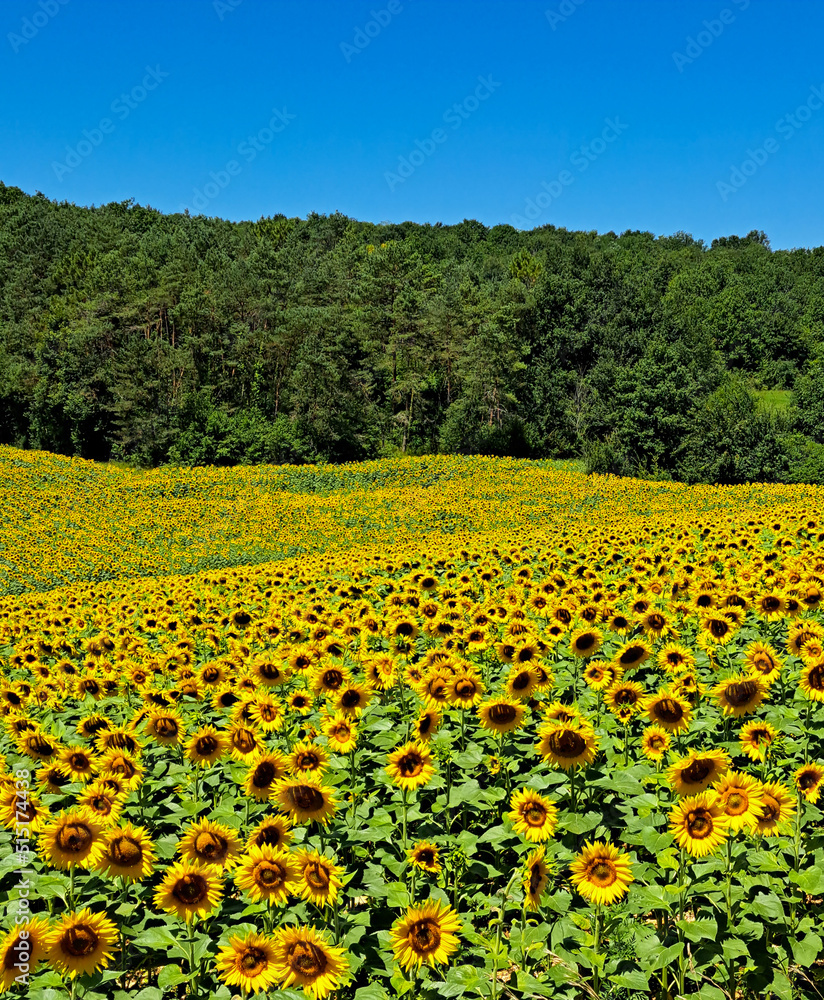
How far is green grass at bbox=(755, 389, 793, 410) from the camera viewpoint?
67.2 m

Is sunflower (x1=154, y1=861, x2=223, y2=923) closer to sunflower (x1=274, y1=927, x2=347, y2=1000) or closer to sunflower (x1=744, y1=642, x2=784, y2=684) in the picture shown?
sunflower (x1=274, y1=927, x2=347, y2=1000)

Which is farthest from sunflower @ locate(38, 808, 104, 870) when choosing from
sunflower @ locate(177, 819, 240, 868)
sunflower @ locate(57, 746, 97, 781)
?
sunflower @ locate(57, 746, 97, 781)

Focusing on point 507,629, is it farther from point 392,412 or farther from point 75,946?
point 392,412

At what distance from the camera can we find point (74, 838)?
3215 millimetres

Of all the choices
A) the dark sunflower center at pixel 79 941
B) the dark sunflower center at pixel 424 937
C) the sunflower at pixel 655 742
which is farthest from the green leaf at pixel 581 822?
the dark sunflower center at pixel 79 941

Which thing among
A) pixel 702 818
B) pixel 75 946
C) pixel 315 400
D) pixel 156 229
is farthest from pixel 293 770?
pixel 156 229

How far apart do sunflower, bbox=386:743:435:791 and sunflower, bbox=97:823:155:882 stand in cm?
127

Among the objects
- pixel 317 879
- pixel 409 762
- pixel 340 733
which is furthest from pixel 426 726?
pixel 317 879

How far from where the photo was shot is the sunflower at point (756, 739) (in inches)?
141

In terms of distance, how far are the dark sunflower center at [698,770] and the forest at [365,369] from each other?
37.5 metres

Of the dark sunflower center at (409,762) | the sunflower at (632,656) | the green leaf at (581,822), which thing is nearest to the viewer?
the green leaf at (581,822)

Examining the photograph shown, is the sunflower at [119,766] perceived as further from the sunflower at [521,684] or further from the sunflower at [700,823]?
the sunflower at [700,823]

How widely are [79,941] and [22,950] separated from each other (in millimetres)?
213

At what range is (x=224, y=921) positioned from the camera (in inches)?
136
